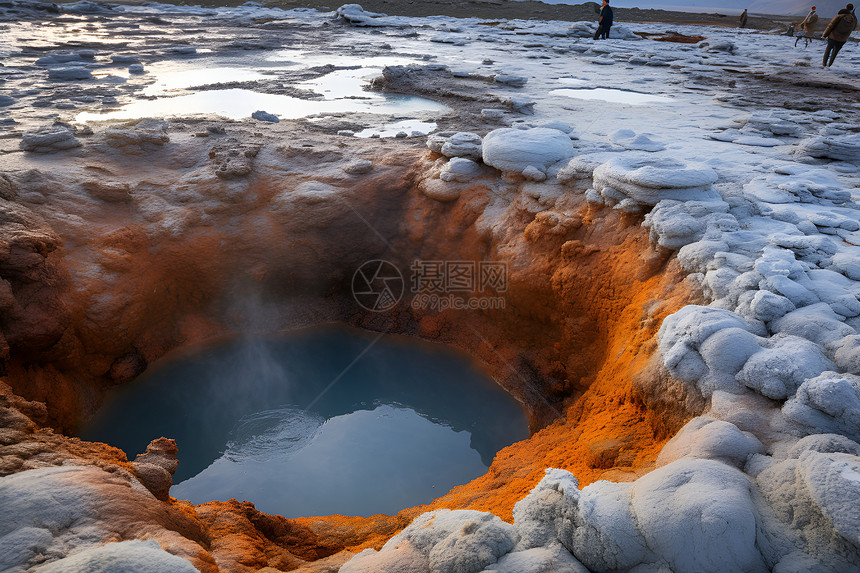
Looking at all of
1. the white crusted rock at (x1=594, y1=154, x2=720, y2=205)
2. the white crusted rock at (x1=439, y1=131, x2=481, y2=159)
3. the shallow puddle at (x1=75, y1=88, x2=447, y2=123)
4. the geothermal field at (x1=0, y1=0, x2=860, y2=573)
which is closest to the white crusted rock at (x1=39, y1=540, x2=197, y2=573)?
the geothermal field at (x1=0, y1=0, x2=860, y2=573)

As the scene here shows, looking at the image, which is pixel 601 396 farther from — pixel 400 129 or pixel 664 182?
pixel 400 129

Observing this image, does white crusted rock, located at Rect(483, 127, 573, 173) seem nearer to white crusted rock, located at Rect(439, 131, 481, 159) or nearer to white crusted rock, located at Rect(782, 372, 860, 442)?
white crusted rock, located at Rect(439, 131, 481, 159)

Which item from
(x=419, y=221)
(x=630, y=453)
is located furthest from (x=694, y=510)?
(x=419, y=221)

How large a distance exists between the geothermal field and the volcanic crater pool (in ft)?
0.10

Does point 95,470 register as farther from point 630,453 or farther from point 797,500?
point 797,500

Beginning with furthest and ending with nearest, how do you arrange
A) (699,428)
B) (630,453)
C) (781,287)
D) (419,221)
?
1. (419,221)
2. (781,287)
3. (630,453)
4. (699,428)

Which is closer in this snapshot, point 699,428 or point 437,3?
point 699,428

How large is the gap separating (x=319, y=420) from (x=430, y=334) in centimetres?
174

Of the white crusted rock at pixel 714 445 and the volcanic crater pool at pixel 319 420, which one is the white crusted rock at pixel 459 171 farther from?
the white crusted rock at pixel 714 445

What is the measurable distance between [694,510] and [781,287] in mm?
1941

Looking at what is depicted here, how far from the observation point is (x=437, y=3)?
25.9 meters

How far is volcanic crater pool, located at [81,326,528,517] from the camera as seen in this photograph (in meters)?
4.48

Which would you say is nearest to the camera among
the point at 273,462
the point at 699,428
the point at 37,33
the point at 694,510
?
the point at 694,510

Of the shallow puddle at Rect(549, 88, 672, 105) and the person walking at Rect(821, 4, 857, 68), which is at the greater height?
the person walking at Rect(821, 4, 857, 68)
